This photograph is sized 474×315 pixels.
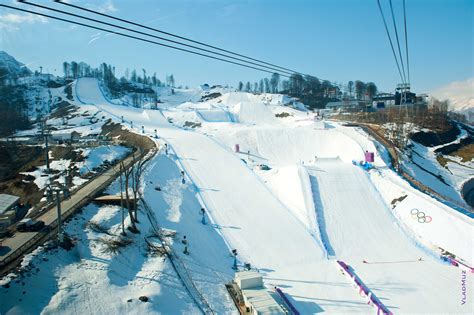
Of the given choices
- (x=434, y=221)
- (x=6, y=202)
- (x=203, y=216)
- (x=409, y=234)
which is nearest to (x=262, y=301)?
(x=203, y=216)

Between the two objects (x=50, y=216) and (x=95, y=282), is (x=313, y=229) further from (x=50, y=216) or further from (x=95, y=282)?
(x=50, y=216)

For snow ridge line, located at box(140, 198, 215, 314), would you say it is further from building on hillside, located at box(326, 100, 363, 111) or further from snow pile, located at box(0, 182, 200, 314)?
building on hillside, located at box(326, 100, 363, 111)

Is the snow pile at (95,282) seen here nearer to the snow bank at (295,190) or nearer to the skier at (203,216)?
the skier at (203,216)

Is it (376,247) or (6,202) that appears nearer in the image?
(6,202)

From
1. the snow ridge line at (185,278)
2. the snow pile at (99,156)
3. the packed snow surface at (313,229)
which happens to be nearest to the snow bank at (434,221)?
the packed snow surface at (313,229)

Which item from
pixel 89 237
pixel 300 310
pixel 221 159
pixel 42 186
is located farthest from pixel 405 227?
pixel 42 186
